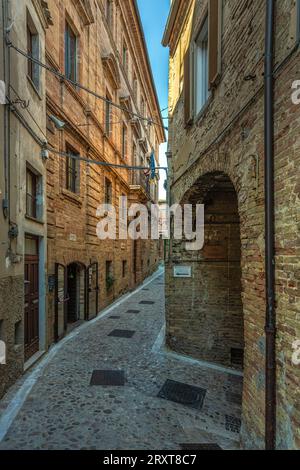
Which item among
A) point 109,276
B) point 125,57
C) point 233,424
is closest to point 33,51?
point 233,424

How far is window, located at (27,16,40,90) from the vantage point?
6.26m

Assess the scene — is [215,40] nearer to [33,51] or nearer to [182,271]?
[33,51]

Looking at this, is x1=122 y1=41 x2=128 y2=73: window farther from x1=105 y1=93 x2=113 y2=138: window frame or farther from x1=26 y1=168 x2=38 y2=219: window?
x1=26 y1=168 x2=38 y2=219: window

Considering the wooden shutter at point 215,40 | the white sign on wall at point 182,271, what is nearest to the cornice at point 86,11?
the wooden shutter at point 215,40

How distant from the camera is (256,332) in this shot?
147 inches

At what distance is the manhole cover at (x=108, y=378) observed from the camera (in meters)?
5.23

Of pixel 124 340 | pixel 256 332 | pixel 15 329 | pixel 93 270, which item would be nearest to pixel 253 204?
pixel 256 332

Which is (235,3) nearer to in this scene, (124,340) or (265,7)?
(265,7)

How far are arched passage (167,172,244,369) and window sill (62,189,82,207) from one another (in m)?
3.23

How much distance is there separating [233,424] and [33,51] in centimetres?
774

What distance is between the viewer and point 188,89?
6516 mm

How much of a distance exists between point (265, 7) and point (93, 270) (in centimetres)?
851

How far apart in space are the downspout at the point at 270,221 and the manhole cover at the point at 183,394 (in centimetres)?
169

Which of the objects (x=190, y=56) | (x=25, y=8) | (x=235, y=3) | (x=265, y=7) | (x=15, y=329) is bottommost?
(x=15, y=329)
